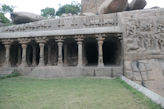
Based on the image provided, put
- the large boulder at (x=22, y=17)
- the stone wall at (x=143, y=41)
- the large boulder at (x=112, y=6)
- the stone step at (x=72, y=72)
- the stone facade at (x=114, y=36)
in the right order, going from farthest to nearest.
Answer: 1. the large boulder at (x=22, y=17)
2. the large boulder at (x=112, y=6)
3. the stone step at (x=72, y=72)
4. the stone facade at (x=114, y=36)
5. the stone wall at (x=143, y=41)

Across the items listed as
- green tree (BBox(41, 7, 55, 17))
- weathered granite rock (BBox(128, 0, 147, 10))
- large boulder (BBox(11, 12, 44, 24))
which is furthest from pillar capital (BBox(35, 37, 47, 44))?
green tree (BBox(41, 7, 55, 17))

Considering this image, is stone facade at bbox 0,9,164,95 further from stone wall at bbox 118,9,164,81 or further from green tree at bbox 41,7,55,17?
green tree at bbox 41,7,55,17

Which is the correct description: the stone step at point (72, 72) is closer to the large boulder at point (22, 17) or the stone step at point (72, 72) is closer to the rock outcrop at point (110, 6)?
the rock outcrop at point (110, 6)

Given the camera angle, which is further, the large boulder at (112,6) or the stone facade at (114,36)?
the large boulder at (112,6)

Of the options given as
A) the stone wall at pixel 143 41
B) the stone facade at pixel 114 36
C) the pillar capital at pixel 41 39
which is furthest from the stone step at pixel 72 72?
the pillar capital at pixel 41 39

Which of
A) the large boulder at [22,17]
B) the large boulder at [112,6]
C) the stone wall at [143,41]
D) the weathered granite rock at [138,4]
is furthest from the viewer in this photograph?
the large boulder at [22,17]

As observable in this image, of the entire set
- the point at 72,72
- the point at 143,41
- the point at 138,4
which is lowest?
the point at 72,72

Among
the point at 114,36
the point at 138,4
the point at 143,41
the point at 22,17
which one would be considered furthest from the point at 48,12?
the point at 143,41

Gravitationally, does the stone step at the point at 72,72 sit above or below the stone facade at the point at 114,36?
below

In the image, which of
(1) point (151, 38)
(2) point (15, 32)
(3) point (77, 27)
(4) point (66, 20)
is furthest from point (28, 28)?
(1) point (151, 38)

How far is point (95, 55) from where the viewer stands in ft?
61.8

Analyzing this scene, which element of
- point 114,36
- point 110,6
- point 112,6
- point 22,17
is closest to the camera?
point 114,36

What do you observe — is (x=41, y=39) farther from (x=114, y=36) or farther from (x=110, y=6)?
(x=110, y=6)

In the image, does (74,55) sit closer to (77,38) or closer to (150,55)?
(77,38)
